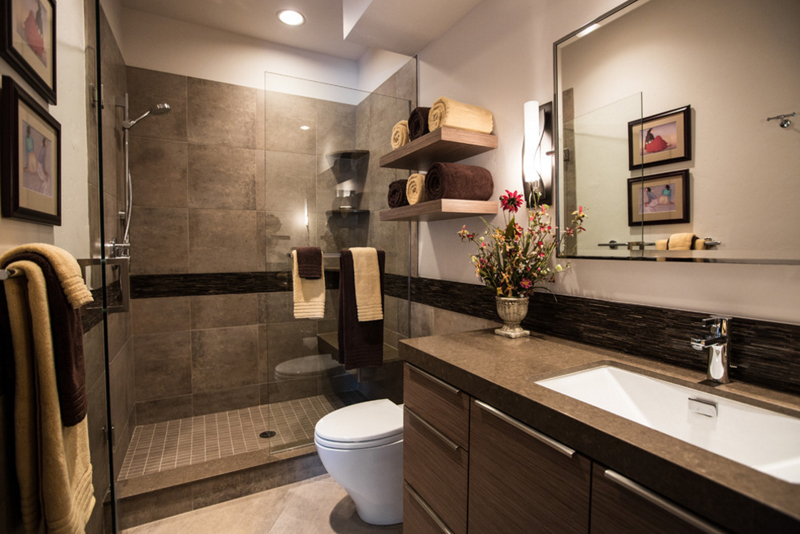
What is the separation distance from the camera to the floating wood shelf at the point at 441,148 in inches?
66.3

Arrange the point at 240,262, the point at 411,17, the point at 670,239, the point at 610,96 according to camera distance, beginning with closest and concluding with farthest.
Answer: the point at 670,239 < the point at 610,96 < the point at 411,17 < the point at 240,262

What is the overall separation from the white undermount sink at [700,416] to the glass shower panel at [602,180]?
41 centimetres

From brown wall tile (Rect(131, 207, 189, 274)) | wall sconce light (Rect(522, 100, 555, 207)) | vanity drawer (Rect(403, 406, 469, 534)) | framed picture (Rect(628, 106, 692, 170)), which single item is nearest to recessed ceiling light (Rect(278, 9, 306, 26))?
brown wall tile (Rect(131, 207, 189, 274))

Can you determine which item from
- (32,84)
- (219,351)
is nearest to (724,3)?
(32,84)

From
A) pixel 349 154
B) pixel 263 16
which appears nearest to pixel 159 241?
pixel 349 154

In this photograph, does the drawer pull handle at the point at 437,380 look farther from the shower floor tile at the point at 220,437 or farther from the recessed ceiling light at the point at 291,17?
the recessed ceiling light at the point at 291,17

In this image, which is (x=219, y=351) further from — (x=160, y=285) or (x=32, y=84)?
(x=32, y=84)

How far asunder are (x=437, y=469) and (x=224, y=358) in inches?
84.3

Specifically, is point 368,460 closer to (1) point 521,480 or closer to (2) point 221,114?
(1) point 521,480

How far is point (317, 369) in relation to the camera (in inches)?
89.8

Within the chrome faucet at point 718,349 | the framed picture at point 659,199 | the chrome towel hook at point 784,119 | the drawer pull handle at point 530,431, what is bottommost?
the drawer pull handle at point 530,431

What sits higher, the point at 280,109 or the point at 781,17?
the point at 280,109

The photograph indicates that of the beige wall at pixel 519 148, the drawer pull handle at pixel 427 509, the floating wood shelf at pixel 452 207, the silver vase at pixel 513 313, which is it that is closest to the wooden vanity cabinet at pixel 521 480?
the drawer pull handle at pixel 427 509

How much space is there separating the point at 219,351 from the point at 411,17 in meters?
2.49
